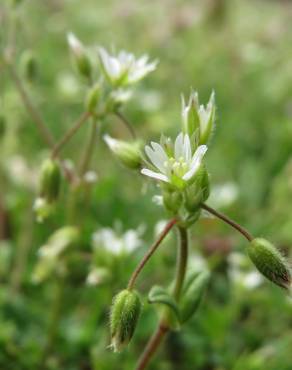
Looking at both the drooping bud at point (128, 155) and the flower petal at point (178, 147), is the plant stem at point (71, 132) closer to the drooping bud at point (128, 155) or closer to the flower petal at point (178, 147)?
the drooping bud at point (128, 155)

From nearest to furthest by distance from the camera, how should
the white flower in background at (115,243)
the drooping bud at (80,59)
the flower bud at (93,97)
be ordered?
the flower bud at (93,97) → the drooping bud at (80,59) → the white flower in background at (115,243)

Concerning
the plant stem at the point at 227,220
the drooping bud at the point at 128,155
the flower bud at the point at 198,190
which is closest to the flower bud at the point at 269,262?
the plant stem at the point at 227,220

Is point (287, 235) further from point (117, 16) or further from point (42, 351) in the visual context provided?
point (117, 16)

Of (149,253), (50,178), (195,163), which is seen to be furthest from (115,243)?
(195,163)

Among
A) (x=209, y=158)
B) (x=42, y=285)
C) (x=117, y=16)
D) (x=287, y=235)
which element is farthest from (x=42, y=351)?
(x=117, y=16)

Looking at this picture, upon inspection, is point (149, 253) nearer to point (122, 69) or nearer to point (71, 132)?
point (71, 132)
